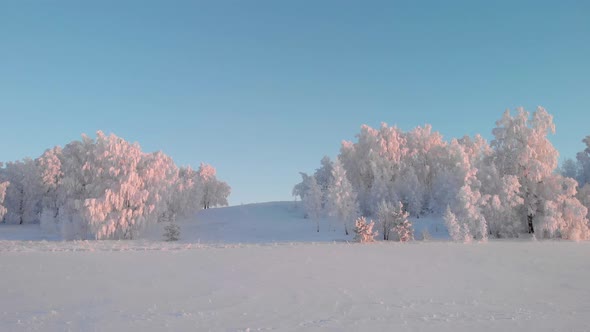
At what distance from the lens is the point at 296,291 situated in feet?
43.3

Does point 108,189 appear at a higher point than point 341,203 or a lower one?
higher

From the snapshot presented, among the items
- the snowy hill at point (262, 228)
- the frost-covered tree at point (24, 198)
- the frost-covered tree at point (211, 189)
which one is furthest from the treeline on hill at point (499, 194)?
the frost-covered tree at point (24, 198)

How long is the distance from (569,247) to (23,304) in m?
32.1

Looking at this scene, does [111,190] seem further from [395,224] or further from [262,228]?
[395,224]

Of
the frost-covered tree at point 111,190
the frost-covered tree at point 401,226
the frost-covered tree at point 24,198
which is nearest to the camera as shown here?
the frost-covered tree at point 401,226

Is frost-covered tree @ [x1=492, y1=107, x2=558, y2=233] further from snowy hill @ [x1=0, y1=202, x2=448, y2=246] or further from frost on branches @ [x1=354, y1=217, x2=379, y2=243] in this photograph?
frost on branches @ [x1=354, y1=217, x2=379, y2=243]

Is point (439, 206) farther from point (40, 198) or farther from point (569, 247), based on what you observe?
point (40, 198)

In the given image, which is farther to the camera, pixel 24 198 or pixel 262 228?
pixel 24 198

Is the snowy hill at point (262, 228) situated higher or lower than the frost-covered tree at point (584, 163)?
lower

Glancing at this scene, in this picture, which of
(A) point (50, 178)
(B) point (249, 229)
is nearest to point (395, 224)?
(B) point (249, 229)

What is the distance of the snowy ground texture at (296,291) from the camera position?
31.2 ft

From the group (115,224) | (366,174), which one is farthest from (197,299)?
(366,174)

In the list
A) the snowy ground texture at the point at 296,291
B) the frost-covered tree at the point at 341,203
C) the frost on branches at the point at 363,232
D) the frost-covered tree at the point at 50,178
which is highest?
the frost-covered tree at the point at 50,178

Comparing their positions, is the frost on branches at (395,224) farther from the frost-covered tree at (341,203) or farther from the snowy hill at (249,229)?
the frost-covered tree at (341,203)
